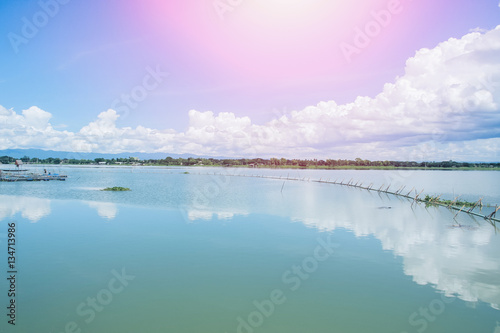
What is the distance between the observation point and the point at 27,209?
80.0 ft

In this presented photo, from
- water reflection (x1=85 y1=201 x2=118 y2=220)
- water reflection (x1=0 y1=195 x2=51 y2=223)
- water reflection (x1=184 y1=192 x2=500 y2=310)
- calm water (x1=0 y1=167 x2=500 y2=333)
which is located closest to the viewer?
calm water (x1=0 y1=167 x2=500 y2=333)

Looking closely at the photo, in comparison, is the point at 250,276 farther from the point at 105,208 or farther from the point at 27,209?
the point at 27,209

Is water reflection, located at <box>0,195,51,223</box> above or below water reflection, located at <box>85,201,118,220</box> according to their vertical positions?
above

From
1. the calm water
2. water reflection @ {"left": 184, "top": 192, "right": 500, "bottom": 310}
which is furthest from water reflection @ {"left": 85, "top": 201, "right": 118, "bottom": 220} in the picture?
water reflection @ {"left": 184, "top": 192, "right": 500, "bottom": 310}

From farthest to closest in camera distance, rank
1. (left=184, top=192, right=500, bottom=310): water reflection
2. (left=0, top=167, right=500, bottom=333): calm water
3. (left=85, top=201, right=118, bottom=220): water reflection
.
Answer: (left=85, top=201, right=118, bottom=220): water reflection < (left=184, top=192, right=500, bottom=310): water reflection < (left=0, top=167, right=500, bottom=333): calm water

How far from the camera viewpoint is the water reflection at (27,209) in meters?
21.5

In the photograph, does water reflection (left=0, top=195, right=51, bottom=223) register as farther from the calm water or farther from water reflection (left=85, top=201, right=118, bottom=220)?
A: water reflection (left=85, top=201, right=118, bottom=220)

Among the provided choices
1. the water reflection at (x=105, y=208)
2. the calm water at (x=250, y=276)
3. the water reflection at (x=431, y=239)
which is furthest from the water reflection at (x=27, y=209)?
the water reflection at (x=431, y=239)

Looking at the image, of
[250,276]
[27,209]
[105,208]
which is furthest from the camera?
[105,208]

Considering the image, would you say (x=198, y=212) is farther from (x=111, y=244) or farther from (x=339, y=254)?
(x=339, y=254)

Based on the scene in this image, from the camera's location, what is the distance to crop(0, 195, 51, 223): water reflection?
21531 millimetres

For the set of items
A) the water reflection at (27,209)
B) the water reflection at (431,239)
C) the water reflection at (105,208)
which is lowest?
the water reflection at (105,208)

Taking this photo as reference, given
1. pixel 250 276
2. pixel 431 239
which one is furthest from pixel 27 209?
pixel 431 239

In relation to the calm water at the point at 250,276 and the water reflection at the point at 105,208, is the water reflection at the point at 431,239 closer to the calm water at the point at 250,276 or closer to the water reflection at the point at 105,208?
the calm water at the point at 250,276
